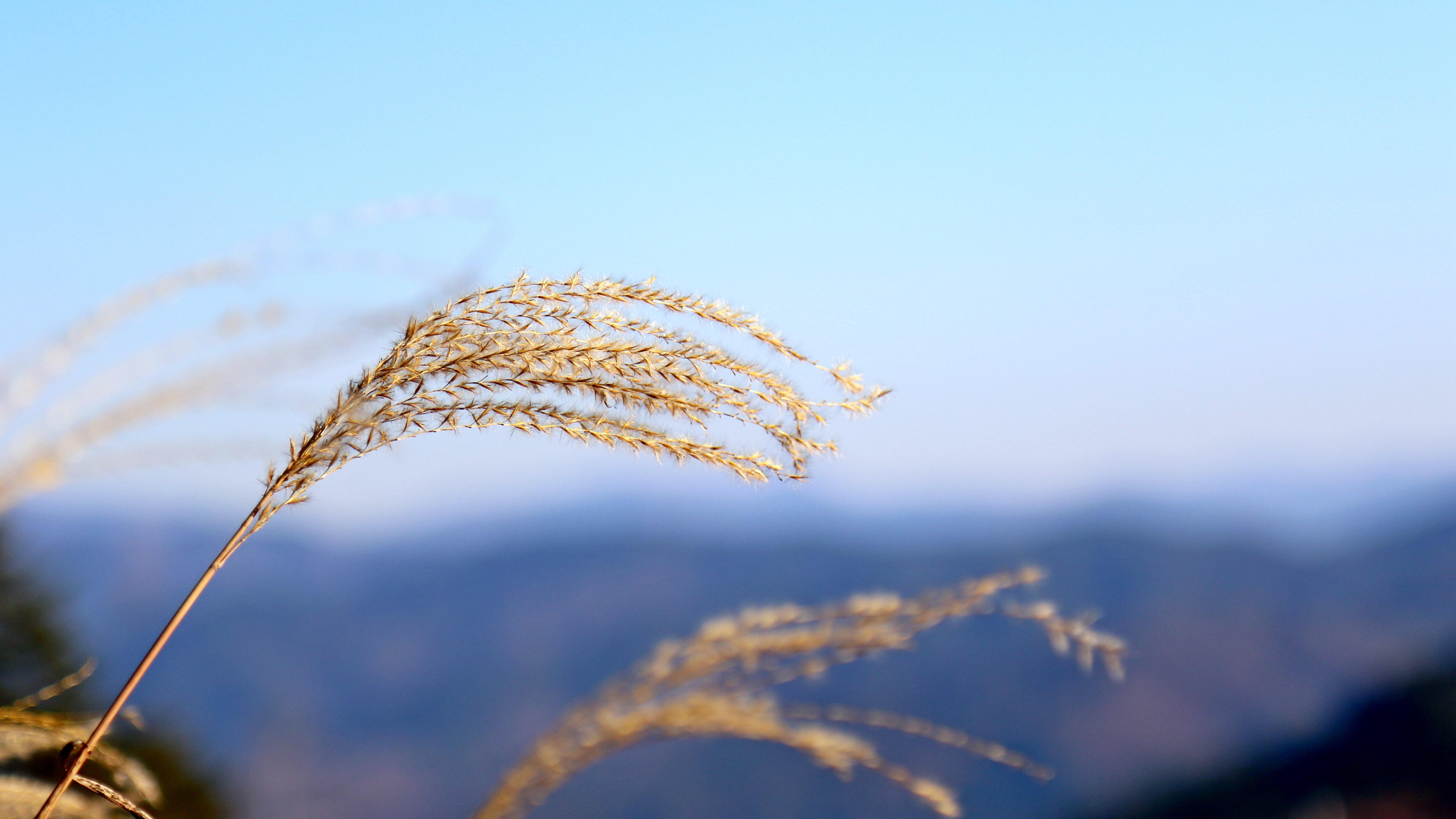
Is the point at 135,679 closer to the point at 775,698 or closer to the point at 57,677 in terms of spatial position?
the point at 775,698

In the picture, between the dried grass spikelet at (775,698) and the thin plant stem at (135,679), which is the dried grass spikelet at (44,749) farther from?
the dried grass spikelet at (775,698)

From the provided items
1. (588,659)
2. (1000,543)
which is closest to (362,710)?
(588,659)

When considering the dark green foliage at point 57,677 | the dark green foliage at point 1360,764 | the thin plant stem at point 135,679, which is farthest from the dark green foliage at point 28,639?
the dark green foliage at point 1360,764

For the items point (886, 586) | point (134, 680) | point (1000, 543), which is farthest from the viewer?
point (1000, 543)

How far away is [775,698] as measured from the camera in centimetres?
108

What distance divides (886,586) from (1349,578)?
185ft

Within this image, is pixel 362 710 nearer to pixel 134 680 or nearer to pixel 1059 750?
pixel 1059 750

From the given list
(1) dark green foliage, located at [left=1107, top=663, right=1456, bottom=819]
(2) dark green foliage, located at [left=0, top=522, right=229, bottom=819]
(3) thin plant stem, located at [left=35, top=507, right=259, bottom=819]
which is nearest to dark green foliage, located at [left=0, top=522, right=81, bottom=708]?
(2) dark green foliage, located at [left=0, top=522, right=229, bottom=819]

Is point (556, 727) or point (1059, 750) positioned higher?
point (1059, 750)

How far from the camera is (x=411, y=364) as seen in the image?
3.48 feet

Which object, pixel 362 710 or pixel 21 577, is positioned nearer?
pixel 21 577

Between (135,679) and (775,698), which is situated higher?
(775,698)

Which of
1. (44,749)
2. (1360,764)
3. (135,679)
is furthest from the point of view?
(1360,764)

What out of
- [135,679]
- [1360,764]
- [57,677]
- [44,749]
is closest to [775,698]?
[135,679]
